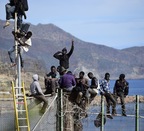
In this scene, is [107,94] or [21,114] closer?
[21,114]

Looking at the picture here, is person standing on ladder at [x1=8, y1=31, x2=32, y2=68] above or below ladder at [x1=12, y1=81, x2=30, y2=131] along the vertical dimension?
above

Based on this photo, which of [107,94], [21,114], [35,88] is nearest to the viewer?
[21,114]

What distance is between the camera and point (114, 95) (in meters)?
17.5

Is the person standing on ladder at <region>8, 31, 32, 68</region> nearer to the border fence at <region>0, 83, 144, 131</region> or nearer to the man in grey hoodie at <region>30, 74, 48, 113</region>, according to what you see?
the man in grey hoodie at <region>30, 74, 48, 113</region>

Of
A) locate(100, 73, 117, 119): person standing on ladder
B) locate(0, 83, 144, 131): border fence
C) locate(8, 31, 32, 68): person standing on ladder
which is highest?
locate(8, 31, 32, 68): person standing on ladder

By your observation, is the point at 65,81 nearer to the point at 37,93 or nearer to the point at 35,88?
the point at 35,88

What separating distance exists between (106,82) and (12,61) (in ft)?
10.1

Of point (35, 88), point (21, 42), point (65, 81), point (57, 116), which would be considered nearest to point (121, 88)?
point (65, 81)

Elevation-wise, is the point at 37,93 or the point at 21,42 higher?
the point at 21,42

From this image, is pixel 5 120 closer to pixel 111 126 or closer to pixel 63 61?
pixel 63 61

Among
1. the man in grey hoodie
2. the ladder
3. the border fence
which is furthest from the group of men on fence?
the ladder

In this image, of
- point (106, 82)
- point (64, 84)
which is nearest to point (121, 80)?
point (106, 82)

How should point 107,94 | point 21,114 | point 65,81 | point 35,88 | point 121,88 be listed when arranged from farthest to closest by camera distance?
point 121,88 → point 107,94 → point 65,81 → point 35,88 → point 21,114

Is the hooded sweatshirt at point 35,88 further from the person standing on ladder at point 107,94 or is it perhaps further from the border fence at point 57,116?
the person standing on ladder at point 107,94
